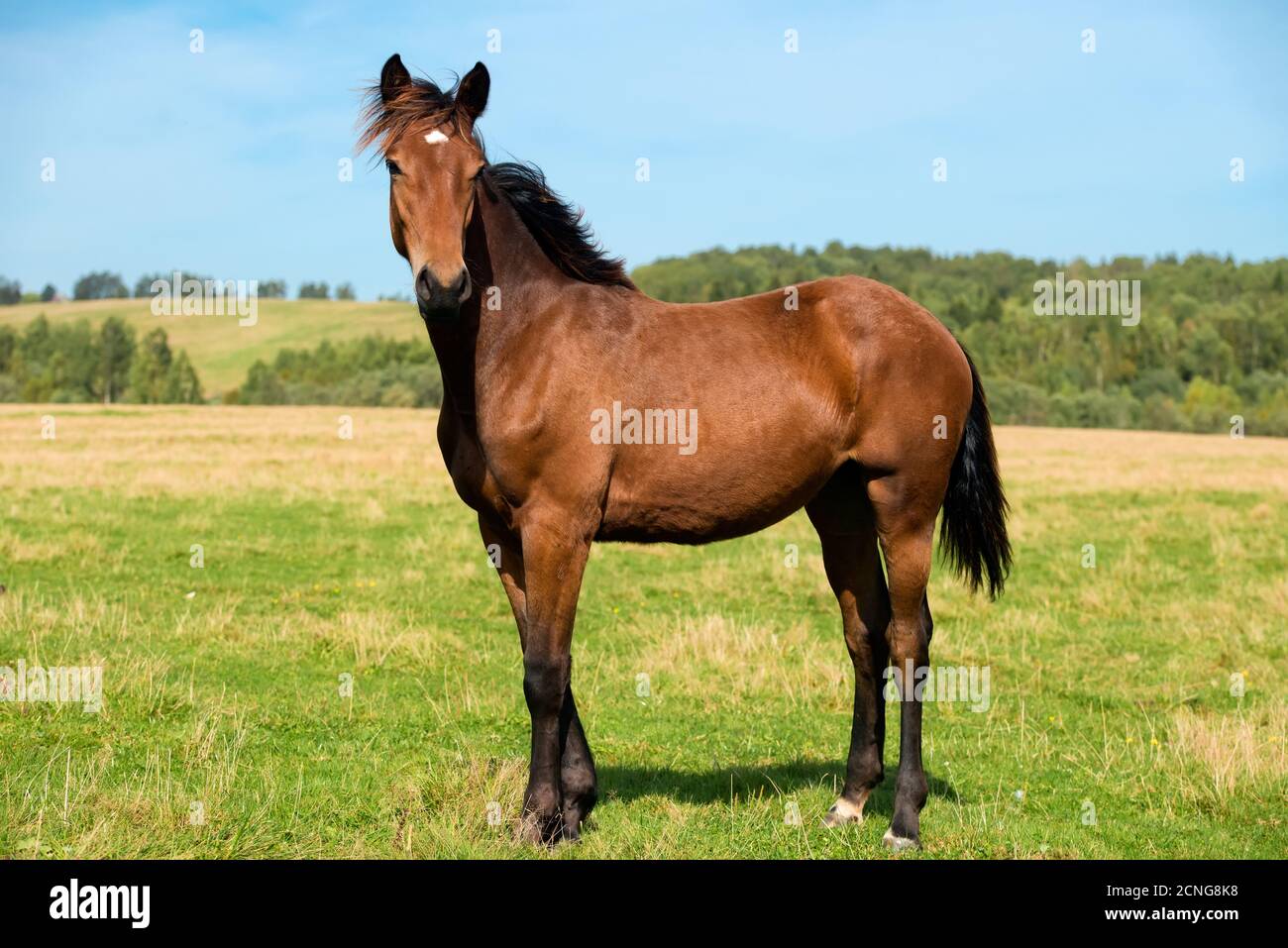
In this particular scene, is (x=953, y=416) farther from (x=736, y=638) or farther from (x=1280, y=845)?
(x=736, y=638)

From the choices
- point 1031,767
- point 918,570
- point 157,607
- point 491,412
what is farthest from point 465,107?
point 157,607

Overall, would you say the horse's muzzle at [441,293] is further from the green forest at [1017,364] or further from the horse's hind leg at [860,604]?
the green forest at [1017,364]

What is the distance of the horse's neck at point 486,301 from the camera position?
5605 mm

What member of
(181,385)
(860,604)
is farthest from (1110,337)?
(860,604)

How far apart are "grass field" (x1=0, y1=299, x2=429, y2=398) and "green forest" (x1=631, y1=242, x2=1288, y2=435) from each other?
37641 millimetres

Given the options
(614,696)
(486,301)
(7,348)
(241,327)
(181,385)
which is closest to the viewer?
(486,301)

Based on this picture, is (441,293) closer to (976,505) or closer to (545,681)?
(545,681)

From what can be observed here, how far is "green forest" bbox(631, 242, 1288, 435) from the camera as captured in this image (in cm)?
8006

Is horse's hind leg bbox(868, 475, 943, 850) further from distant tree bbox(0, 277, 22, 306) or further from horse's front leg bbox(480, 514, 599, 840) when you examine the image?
distant tree bbox(0, 277, 22, 306)

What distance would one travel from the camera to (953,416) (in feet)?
20.4

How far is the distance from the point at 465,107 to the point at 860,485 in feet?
10.0

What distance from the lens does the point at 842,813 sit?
6223 millimetres

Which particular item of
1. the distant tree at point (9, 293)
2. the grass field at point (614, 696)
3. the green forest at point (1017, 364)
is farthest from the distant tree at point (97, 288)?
the grass field at point (614, 696)

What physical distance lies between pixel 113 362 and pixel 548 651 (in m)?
107
